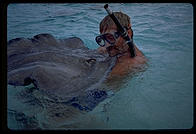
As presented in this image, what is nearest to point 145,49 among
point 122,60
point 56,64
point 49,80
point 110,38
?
point 122,60

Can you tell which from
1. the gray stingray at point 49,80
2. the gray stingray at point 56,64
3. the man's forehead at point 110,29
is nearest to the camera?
the gray stingray at point 49,80

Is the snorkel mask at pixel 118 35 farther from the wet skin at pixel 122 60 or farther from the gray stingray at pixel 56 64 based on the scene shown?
the gray stingray at pixel 56 64

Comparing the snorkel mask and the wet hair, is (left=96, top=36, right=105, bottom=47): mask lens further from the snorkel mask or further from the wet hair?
the wet hair

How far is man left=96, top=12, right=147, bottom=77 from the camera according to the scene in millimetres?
2066

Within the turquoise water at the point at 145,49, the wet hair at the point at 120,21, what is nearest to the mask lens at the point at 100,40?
the wet hair at the point at 120,21

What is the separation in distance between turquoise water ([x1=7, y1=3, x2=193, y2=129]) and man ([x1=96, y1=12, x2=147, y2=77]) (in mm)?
103

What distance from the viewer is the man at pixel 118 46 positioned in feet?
6.78

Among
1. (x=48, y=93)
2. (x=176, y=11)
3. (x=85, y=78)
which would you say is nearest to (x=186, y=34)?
(x=176, y=11)

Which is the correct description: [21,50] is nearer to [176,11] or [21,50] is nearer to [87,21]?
[87,21]

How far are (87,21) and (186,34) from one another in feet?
3.40

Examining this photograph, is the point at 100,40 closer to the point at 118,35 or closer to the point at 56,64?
the point at 118,35

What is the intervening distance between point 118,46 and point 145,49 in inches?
16.6

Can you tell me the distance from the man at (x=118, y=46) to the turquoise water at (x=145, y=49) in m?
0.10

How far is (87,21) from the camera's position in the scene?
8.36 ft
